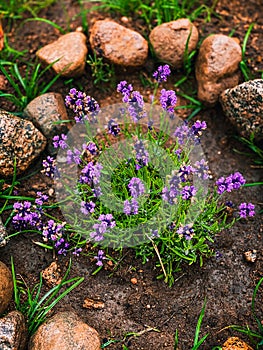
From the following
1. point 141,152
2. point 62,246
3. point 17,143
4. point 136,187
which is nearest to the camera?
point 136,187

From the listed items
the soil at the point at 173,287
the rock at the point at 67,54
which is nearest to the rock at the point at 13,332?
the soil at the point at 173,287

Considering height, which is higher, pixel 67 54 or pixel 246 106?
pixel 67 54

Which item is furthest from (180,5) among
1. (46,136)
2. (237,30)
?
(46,136)

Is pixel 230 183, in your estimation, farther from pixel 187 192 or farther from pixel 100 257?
pixel 100 257

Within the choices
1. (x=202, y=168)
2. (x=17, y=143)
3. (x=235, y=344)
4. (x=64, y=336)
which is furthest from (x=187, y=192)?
(x=17, y=143)

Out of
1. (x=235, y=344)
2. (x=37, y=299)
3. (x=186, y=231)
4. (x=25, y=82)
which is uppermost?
(x=25, y=82)

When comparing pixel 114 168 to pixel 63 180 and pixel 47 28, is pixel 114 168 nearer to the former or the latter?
pixel 63 180

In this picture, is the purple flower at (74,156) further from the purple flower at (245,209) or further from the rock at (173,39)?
the rock at (173,39)
